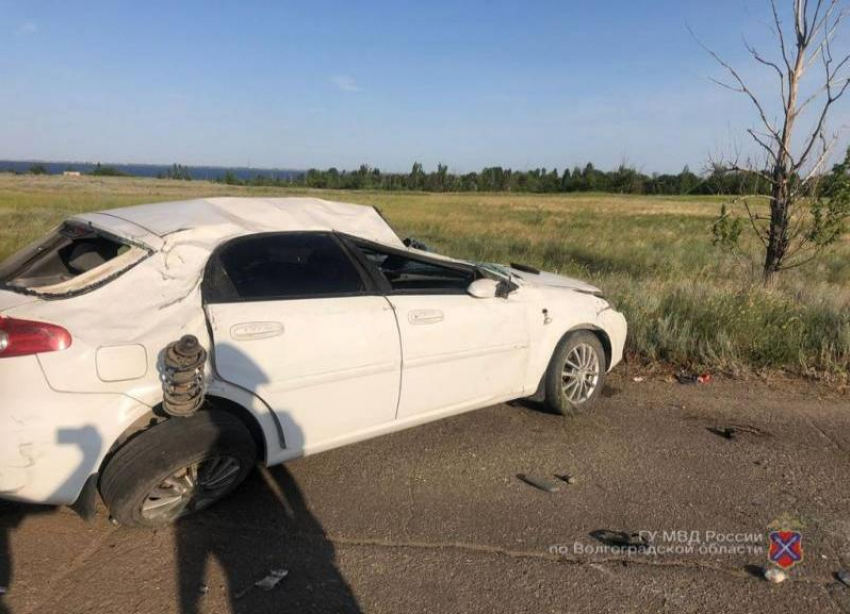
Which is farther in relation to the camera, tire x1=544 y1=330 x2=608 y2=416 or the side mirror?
tire x1=544 y1=330 x2=608 y2=416

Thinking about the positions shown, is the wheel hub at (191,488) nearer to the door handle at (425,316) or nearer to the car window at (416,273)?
the door handle at (425,316)

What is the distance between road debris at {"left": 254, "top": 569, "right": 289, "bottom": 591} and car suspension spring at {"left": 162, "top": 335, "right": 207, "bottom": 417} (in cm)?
80

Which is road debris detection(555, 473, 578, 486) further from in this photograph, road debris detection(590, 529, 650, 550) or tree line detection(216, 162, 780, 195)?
tree line detection(216, 162, 780, 195)

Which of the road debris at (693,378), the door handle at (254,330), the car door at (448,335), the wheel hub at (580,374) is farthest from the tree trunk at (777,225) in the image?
the door handle at (254,330)

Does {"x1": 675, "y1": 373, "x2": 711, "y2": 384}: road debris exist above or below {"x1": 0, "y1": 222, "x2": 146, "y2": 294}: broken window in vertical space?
below

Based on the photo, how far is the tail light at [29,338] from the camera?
254 centimetres

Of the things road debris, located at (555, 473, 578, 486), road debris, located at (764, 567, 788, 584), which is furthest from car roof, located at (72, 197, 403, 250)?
road debris, located at (764, 567, 788, 584)

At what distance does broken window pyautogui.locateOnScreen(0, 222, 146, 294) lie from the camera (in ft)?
10.5

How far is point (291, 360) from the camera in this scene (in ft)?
10.1

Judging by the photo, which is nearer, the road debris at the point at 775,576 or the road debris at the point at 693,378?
the road debris at the point at 775,576

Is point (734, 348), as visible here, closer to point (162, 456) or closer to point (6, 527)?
point (162, 456)

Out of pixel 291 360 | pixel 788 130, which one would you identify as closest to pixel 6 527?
pixel 291 360

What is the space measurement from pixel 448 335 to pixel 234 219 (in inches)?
54.1

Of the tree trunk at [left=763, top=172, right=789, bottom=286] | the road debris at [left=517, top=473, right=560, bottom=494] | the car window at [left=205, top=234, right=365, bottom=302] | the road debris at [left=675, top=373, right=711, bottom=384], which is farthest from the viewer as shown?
the tree trunk at [left=763, top=172, right=789, bottom=286]
